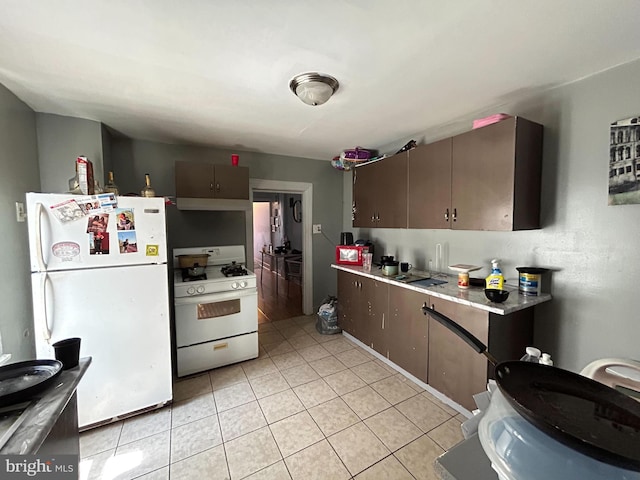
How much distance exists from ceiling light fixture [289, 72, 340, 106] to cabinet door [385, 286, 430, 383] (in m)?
1.66

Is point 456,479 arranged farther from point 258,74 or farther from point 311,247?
A: point 311,247

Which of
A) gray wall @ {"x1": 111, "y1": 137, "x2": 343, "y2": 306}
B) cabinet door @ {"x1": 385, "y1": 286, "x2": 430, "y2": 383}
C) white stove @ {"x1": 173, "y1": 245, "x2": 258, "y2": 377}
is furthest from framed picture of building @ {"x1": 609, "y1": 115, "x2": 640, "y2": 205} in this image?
gray wall @ {"x1": 111, "y1": 137, "x2": 343, "y2": 306}

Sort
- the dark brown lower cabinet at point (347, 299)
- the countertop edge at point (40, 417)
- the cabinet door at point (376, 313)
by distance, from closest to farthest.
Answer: the countertop edge at point (40, 417), the cabinet door at point (376, 313), the dark brown lower cabinet at point (347, 299)

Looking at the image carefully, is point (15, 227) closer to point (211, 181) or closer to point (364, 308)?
point (211, 181)

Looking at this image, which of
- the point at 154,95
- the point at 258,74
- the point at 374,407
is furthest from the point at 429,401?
the point at 154,95

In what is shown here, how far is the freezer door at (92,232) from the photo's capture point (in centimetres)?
159

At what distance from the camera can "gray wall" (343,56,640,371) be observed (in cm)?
154

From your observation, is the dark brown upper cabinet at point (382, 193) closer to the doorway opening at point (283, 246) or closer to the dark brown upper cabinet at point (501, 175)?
the dark brown upper cabinet at point (501, 175)

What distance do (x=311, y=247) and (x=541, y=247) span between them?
2.58 metres

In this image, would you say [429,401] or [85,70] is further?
[429,401]

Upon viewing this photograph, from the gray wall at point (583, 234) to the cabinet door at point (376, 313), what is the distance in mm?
1028

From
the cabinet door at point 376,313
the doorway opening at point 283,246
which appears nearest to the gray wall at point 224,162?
the doorway opening at point 283,246

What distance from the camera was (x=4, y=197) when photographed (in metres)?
1.65

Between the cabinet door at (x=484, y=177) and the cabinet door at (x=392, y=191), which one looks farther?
the cabinet door at (x=392, y=191)
